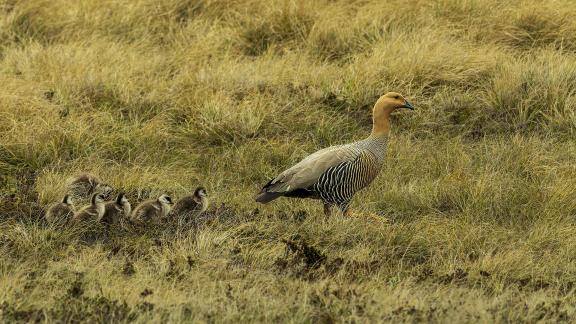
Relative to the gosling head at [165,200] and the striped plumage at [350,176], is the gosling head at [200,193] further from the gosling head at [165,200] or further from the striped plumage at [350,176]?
the striped plumage at [350,176]

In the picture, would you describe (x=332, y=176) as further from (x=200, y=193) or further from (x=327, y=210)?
(x=200, y=193)

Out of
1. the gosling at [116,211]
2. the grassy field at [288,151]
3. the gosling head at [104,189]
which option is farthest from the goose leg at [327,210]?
the gosling head at [104,189]

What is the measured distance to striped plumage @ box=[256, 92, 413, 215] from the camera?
8.35m

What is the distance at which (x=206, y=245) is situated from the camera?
7.70m

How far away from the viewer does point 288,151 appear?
9852mm

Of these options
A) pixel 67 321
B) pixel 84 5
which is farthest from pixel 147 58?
pixel 67 321

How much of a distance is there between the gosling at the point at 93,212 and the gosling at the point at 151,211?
9.6 inches

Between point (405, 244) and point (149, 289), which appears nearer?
point (149, 289)

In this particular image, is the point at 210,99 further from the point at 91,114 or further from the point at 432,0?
the point at 432,0

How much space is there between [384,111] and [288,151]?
1213 mm

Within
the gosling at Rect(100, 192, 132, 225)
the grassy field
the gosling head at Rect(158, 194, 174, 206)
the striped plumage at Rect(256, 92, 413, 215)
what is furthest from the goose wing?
the gosling at Rect(100, 192, 132, 225)

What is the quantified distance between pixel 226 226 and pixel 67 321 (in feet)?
6.23

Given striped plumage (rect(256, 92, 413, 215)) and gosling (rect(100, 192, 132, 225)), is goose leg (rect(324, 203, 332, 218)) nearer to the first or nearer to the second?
striped plumage (rect(256, 92, 413, 215))

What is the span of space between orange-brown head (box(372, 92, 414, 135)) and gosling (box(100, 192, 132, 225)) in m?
1.89
